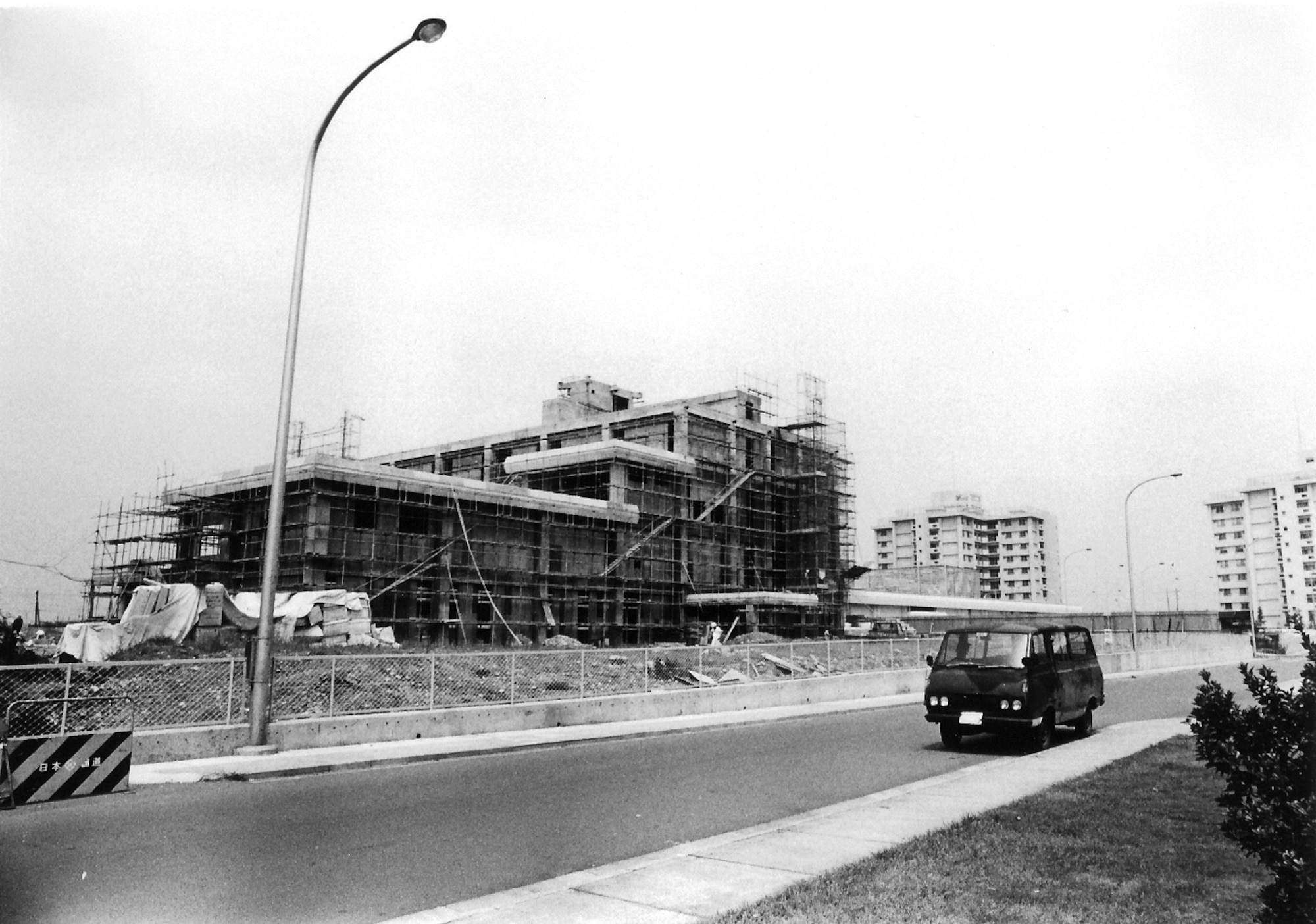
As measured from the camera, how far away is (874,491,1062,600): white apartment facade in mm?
151875

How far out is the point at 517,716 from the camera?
1766cm

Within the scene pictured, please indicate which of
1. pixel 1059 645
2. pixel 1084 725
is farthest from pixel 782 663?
pixel 1059 645

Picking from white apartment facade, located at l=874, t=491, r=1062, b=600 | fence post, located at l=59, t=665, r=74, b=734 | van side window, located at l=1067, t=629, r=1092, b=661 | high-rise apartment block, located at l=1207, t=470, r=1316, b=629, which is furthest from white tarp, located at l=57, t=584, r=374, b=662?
white apartment facade, located at l=874, t=491, r=1062, b=600

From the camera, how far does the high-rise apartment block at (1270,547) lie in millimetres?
116188

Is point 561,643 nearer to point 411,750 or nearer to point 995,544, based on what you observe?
point 411,750

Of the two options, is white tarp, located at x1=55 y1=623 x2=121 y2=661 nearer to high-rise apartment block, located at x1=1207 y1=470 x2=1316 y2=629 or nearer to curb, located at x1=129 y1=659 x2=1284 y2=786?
curb, located at x1=129 y1=659 x2=1284 y2=786

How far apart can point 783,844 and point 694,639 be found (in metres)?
49.3

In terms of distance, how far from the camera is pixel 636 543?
55.1 m

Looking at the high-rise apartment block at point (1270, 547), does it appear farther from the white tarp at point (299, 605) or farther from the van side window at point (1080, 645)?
the van side window at point (1080, 645)

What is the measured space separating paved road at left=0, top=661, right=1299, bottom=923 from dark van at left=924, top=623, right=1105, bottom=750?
63cm

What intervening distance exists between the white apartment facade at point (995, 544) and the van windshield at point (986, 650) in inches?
5510

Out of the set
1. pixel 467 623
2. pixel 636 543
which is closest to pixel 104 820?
pixel 467 623

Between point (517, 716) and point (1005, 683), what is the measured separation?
8.63 metres

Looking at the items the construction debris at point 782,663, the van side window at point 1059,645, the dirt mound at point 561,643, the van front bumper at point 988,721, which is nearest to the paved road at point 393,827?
the van front bumper at point 988,721
